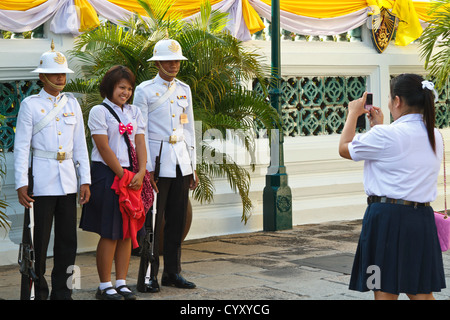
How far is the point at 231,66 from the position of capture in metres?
8.57

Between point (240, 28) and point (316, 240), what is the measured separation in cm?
280

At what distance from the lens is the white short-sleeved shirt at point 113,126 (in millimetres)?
5992

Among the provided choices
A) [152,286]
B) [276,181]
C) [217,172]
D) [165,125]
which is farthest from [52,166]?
[276,181]

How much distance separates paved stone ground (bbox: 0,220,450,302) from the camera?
6293 millimetres

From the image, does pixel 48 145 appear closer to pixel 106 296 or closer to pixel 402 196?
pixel 106 296

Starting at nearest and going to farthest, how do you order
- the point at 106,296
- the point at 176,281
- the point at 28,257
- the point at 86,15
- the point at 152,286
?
1. the point at 28,257
2. the point at 106,296
3. the point at 152,286
4. the point at 176,281
5. the point at 86,15

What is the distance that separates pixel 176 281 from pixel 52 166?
4.84ft

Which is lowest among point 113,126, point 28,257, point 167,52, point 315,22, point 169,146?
point 28,257

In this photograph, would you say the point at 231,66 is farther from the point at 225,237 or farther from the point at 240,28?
the point at 225,237

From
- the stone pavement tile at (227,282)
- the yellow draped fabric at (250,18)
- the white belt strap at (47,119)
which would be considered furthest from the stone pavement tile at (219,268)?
the yellow draped fabric at (250,18)

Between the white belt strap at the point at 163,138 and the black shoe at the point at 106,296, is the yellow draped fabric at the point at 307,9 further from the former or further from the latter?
the black shoe at the point at 106,296

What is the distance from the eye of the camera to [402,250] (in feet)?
14.8

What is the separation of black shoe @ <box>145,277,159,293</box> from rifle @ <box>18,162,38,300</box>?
102 centimetres

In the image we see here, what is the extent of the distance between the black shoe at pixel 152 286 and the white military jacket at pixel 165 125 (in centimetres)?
84
